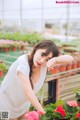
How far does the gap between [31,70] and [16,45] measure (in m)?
3.90

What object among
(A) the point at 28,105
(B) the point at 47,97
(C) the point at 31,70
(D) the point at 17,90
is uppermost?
(C) the point at 31,70

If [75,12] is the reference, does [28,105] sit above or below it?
below

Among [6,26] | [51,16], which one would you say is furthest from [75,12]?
[6,26]

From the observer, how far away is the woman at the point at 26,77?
1147 millimetres

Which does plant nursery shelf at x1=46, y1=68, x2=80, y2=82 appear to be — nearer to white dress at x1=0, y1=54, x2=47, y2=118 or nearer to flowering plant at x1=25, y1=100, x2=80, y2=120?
white dress at x1=0, y1=54, x2=47, y2=118

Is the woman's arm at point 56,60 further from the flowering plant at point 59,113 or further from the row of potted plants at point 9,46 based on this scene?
the row of potted plants at point 9,46

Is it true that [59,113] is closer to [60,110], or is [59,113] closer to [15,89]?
[60,110]

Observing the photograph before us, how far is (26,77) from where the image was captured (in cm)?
115

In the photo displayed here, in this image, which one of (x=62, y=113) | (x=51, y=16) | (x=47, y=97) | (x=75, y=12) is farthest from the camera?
(x=51, y=16)

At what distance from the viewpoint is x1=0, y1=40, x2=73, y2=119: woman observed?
1147 millimetres

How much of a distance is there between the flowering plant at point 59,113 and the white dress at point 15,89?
0.93 feet

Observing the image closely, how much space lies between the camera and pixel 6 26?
8.07 m

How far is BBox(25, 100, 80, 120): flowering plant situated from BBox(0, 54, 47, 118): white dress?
0.93ft

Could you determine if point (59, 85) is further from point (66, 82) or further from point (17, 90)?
point (17, 90)
